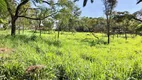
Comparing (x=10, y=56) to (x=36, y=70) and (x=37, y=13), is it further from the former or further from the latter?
(x=37, y=13)

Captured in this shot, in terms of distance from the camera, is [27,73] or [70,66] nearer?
[27,73]

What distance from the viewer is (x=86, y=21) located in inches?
2391

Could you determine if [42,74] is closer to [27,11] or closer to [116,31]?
[27,11]

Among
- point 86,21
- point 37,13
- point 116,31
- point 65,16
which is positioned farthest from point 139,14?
point 86,21

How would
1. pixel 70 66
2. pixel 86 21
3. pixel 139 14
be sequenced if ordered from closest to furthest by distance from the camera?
pixel 70 66 < pixel 139 14 < pixel 86 21

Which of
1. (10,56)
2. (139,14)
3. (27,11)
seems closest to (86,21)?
(139,14)

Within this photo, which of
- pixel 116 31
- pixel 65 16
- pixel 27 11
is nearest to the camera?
pixel 65 16

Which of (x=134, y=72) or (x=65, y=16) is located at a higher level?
(x=65, y=16)

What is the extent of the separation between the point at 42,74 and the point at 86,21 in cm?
5505

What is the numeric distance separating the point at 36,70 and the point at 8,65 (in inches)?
54.1

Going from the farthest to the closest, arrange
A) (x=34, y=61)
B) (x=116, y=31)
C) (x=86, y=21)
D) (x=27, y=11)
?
1. (x=86, y=21)
2. (x=116, y=31)
3. (x=27, y=11)
4. (x=34, y=61)

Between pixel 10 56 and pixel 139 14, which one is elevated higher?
pixel 139 14

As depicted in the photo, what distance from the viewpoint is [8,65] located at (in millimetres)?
6977

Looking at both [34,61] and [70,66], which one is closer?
[70,66]
